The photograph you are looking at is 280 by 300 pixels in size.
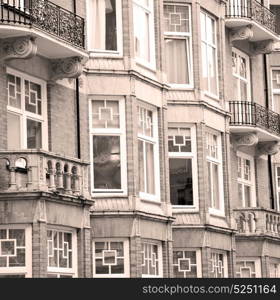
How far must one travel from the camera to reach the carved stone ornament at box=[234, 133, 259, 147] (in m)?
39.8

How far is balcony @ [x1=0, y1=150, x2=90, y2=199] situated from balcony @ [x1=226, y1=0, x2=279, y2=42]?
1328 cm

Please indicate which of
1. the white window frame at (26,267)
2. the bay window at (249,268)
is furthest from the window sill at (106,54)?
the bay window at (249,268)

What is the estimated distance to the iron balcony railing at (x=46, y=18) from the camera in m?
28.0

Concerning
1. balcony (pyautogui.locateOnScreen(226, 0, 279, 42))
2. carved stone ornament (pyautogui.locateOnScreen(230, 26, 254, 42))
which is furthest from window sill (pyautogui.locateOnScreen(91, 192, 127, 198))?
carved stone ornament (pyautogui.locateOnScreen(230, 26, 254, 42))

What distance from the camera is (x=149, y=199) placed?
106 feet

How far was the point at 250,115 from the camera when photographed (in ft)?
131

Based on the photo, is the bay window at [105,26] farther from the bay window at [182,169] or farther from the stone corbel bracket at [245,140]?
the stone corbel bracket at [245,140]

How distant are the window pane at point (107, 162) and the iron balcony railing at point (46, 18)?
109 inches

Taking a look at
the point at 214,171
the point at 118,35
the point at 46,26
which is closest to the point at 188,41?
the point at 214,171

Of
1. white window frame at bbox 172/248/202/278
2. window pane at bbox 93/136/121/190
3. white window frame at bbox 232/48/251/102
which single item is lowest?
white window frame at bbox 172/248/202/278

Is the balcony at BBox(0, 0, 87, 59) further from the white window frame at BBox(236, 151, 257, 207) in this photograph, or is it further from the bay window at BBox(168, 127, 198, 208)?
Result: the white window frame at BBox(236, 151, 257, 207)

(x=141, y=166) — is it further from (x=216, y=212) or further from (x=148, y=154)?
(x=216, y=212)
